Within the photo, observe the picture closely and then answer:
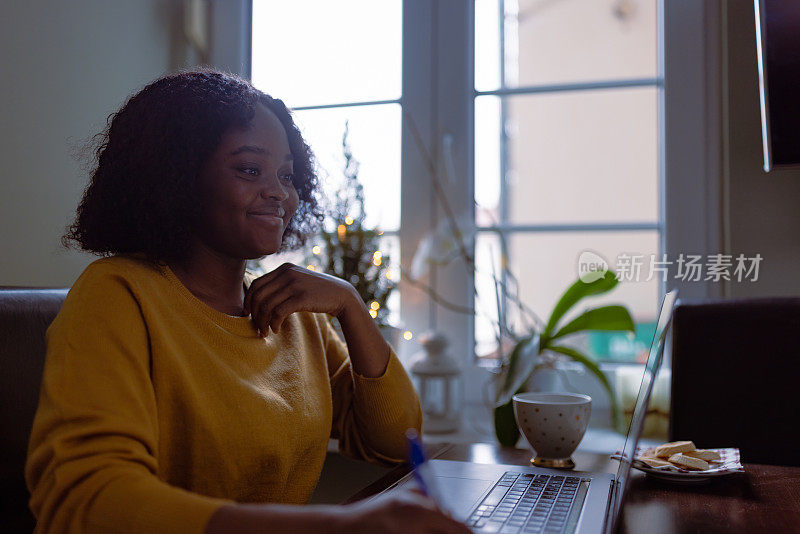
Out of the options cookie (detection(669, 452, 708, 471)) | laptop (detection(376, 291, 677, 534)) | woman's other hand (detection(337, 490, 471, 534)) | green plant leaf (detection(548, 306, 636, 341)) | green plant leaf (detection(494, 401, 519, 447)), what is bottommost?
green plant leaf (detection(494, 401, 519, 447))

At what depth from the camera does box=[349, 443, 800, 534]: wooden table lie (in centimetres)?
69

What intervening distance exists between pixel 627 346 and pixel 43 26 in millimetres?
1586

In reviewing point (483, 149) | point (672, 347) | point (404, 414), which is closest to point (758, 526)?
point (404, 414)

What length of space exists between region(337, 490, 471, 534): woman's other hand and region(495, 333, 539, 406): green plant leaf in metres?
0.94

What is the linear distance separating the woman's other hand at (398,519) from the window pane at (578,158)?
1.38m

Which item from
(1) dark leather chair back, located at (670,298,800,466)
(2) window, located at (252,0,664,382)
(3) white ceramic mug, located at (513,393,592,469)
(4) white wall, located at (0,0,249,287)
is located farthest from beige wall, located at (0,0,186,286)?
(1) dark leather chair back, located at (670,298,800,466)

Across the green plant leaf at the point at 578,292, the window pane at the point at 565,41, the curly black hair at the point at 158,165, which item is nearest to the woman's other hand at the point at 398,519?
the curly black hair at the point at 158,165

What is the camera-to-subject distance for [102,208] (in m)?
0.90

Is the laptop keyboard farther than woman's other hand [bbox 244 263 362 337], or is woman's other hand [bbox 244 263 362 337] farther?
woman's other hand [bbox 244 263 362 337]

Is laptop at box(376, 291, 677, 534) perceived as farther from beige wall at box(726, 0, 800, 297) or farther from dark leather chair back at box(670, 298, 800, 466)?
beige wall at box(726, 0, 800, 297)

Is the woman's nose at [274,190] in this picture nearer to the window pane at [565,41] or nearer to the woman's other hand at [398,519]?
the woman's other hand at [398,519]

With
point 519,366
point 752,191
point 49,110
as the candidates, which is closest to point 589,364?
point 519,366

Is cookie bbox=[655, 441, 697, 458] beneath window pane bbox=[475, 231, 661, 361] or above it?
beneath

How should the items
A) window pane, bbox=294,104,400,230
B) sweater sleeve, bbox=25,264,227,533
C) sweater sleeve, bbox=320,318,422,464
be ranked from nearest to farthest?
sweater sleeve, bbox=25,264,227,533, sweater sleeve, bbox=320,318,422,464, window pane, bbox=294,104,400,230
